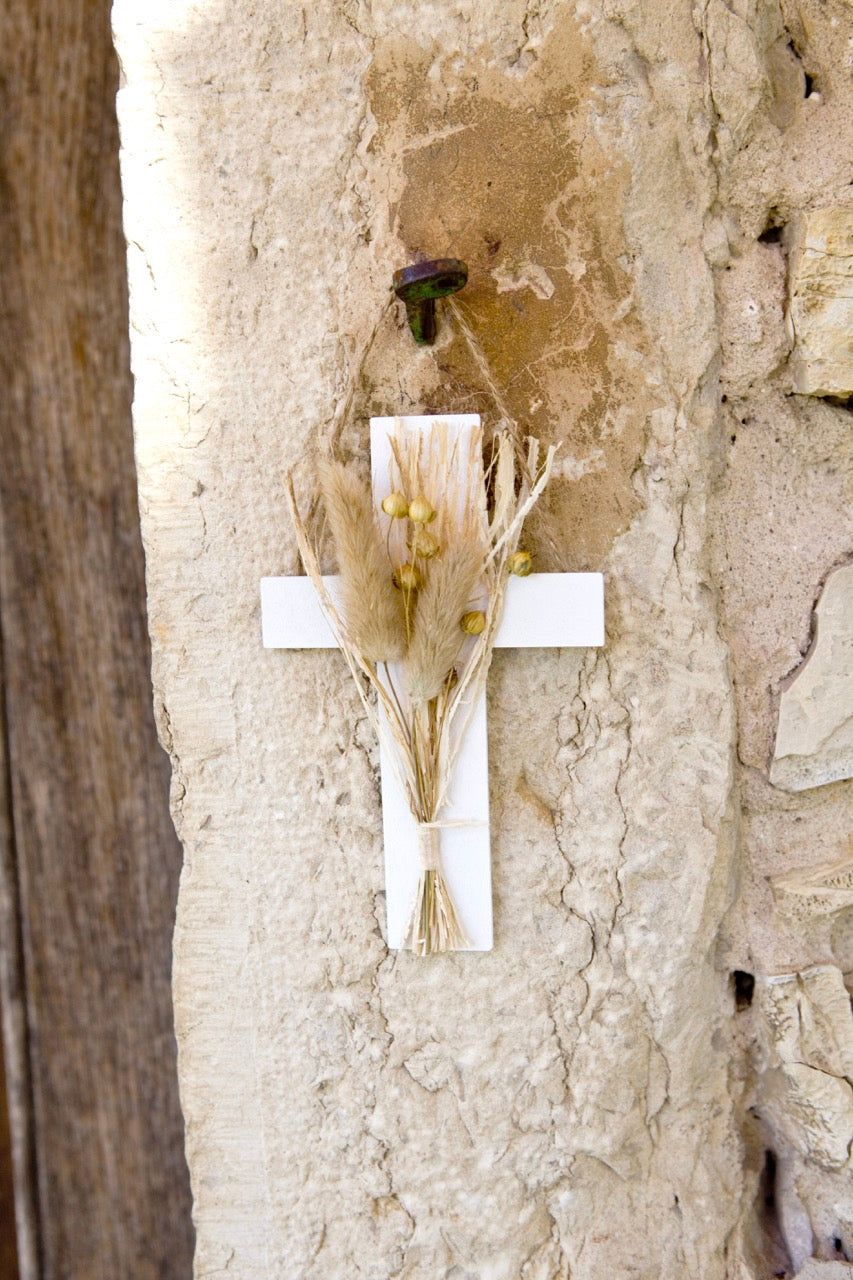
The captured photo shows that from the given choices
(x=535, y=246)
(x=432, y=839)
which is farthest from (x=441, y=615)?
(x=535, y=246)

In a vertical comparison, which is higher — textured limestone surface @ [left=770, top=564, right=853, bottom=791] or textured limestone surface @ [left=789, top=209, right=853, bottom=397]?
textured limestone surface @ [left=789, top=209, right=853, bottom=397]

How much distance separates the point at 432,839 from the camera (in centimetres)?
68

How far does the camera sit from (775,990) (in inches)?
28.0

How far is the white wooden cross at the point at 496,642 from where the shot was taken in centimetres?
66

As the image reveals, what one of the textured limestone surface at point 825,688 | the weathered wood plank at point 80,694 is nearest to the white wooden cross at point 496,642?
the textured limestone surface at point 825,688

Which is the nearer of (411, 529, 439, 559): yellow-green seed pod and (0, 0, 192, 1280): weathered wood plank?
(411, 529, 439, 559): yellow-green seed pod

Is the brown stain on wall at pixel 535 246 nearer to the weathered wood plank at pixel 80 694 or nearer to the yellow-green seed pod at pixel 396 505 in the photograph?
the yellow-green seed pod at pixel 396 505

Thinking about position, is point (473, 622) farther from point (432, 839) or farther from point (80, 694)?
point (80, 694)

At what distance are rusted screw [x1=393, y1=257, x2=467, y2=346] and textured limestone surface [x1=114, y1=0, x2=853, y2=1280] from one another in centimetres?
3

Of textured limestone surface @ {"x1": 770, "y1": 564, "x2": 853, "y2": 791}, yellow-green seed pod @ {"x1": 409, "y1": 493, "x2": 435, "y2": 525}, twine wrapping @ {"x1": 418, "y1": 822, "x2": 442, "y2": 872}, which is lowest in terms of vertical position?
twine wrapping @ {"x1": 418, "y1": 822, "x2": 442, "y2": 872}

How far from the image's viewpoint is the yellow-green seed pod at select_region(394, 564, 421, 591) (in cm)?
65

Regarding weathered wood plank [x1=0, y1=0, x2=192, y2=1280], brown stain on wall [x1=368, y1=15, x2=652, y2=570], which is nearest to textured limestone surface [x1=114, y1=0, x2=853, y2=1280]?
brown stain on wall [x1=368, y1=15, x2=652, y2=570]

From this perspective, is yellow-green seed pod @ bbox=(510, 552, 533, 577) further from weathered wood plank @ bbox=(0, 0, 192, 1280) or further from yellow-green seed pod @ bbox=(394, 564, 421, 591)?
weathered wood plank @ bbox=(0, 0, 192, 1280)

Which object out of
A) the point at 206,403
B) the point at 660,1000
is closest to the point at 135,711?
the point at 206,403
